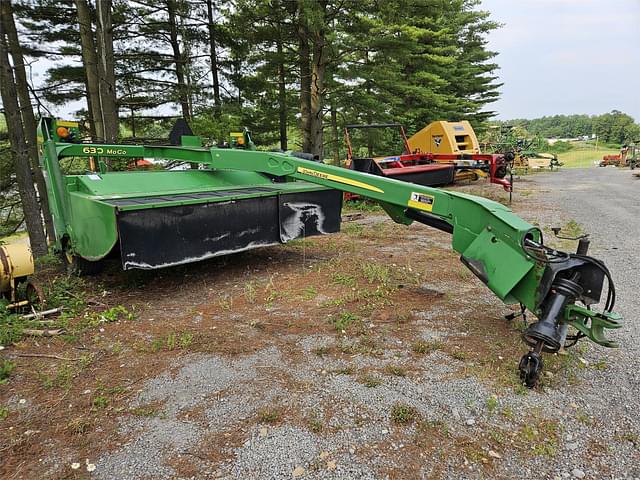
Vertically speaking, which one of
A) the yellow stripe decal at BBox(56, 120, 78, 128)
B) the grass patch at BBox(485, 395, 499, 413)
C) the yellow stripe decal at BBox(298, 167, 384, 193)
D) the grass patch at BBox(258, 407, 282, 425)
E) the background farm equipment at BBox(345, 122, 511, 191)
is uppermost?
the yellow stripe decal at BBox(56, 120, 78, 128)

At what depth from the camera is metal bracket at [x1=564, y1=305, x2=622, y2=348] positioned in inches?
93.8

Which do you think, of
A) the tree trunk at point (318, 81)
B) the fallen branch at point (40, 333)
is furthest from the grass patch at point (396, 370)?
the tree trunk at point (318, 81)

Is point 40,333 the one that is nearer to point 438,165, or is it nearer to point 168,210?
point 168,210

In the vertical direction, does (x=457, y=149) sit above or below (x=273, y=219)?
above

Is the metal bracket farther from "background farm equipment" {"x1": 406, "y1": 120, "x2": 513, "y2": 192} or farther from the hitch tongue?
"background farm equipment" {"x1": 406, "y1": 120, "x2": 513, "y2": 192}

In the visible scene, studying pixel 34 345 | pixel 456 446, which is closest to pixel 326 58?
pixel 34 345

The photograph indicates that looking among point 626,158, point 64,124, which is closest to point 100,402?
point 64,124

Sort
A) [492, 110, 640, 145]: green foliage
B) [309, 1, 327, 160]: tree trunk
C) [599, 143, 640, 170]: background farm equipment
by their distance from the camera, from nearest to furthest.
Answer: [309, 1, 327, 160]: tree trunk → [599, 143, 640, 170]: background farm equipment → [492, 110, 640, 145]: green foliage

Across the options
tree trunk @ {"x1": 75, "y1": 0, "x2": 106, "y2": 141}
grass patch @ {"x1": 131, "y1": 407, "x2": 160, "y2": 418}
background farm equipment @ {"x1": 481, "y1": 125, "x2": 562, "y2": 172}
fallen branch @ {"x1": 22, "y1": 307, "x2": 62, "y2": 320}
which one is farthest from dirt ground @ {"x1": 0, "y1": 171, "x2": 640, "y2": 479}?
background farm equipment @ {"x1": 481, "y1": 125, "x2": 562, "y2": 172}

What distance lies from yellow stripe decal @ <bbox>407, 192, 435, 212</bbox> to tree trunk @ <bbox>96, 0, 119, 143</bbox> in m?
7.16

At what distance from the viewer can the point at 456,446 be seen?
209 centimetres

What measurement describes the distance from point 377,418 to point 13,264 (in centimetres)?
335

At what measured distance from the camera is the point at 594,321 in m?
2.44

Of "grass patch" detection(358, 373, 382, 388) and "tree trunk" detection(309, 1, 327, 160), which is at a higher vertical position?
"tree trunk" detection(309, 1, 327, 160)
